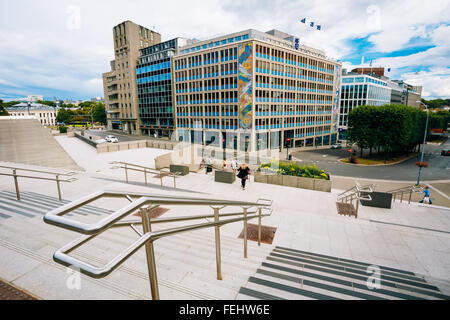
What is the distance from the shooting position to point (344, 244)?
7488mm

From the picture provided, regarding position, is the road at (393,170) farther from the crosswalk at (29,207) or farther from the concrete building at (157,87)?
the concrete building at (157,87)

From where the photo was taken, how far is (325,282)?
443 centimetres

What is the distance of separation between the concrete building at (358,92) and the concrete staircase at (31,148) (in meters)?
70.5

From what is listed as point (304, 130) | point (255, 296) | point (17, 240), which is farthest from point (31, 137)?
point (304, 130)

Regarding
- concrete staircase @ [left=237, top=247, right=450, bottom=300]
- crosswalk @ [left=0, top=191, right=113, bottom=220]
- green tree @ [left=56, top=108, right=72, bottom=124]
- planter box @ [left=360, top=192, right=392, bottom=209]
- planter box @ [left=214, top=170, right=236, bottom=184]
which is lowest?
planter box @ [left=360, top=192, right=392, bottom=209]

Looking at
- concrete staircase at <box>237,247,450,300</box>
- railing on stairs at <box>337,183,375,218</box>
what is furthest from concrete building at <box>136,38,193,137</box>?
concrete staircase at <box>237,247,450,300</box>

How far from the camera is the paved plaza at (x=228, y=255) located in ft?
11.3

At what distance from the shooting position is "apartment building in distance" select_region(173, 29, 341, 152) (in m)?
43.5

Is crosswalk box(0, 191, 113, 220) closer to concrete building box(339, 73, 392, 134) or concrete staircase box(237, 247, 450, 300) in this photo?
concrete staircase box(237, 247, 450, 300)

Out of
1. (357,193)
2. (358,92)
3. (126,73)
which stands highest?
(126,73)

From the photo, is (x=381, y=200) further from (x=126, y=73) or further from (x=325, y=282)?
(x=126, y=73)

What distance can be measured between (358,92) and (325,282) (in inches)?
3111

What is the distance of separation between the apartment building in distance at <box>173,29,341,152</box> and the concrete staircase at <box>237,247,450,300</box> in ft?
128

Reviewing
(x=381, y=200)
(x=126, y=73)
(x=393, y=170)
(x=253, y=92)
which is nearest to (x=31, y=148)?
(x=381, y=200)
